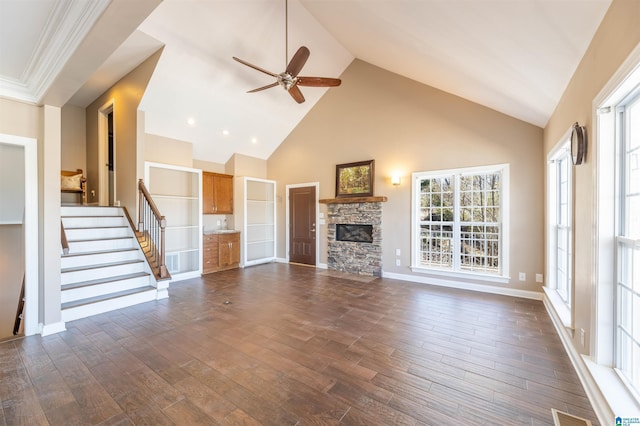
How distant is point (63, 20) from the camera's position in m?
2.01

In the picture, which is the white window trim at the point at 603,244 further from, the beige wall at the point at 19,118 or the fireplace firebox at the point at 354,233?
the beige wall at the point at 19,118

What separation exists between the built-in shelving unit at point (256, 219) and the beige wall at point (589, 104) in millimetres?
6280

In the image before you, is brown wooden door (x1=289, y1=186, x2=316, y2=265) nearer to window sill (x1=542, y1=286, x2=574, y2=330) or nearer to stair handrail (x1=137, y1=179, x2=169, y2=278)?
stair handrail (x1=137, y1=179, x2=169, y2=278)

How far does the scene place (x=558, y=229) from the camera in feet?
12.1

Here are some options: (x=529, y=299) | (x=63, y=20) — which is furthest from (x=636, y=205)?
(x=63, y=20)

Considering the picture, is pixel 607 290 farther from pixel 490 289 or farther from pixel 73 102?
pixel 73 102

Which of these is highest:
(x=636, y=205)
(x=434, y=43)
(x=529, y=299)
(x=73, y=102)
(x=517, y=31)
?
(x=73, y=102)

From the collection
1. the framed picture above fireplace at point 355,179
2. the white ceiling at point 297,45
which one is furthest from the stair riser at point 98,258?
the framed picture above fireplace at point 355,179

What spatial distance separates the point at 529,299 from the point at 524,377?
264 centimetres

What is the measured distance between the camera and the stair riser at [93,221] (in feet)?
14.8

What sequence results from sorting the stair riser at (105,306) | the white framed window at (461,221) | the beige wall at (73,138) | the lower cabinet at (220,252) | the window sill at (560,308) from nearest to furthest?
1. the window sill at (560,308)
2. the stair riser at (105,306)
3. the white framed window at (461,221)
4. the lower cabinet at (220,252)
5. the beige wall at (73,138)

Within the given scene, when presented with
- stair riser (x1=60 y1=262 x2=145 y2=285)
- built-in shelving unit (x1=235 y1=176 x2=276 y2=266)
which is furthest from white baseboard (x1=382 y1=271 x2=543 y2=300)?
stair riser (x1=60 y1=262 x2=145 y2=285)

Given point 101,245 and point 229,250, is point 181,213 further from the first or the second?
point 101,245

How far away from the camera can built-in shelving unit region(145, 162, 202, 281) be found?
5680mm
